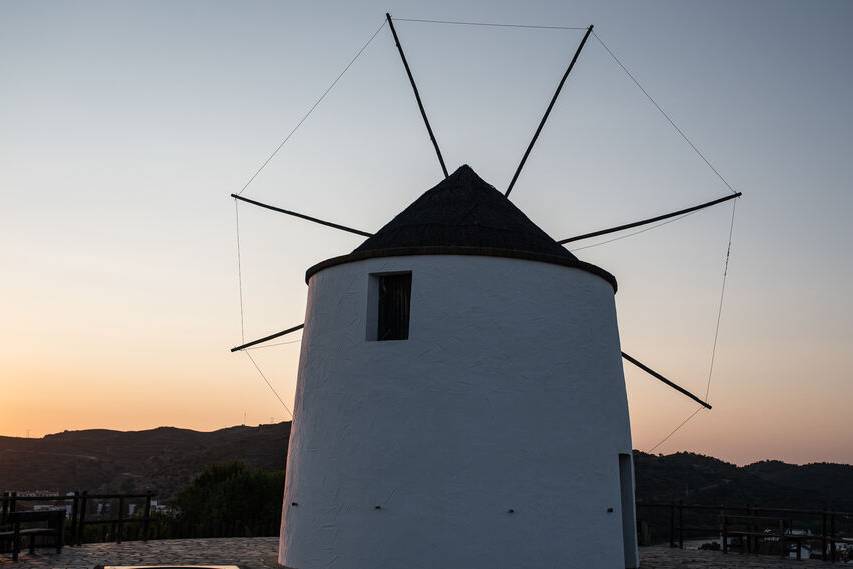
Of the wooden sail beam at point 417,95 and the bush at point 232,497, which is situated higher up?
the wooden sail beam at point 417,95

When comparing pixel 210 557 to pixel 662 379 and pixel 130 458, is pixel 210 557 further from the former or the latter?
pixel 130 458

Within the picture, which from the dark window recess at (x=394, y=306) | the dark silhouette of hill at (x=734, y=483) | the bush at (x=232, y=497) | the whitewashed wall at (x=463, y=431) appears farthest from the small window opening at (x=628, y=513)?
the dark silhouette of hill at (x=734, y=483)

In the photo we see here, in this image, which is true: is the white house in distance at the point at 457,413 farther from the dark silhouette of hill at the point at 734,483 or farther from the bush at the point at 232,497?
the dark silhouette of hill at the point at 734,483

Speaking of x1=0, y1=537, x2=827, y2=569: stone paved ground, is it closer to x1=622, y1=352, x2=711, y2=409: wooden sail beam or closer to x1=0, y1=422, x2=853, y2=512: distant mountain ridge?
x1=622, y1=352, x2=711, y2=409: wooden sail beam

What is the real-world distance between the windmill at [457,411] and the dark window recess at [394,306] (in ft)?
0.07

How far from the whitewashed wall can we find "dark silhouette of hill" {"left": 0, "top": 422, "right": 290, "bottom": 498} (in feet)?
85.4

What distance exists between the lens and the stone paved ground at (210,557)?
1165 centimetres

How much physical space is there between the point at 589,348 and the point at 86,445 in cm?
5583

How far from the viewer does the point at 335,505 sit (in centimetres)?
1069

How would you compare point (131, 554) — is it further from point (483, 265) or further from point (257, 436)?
point (257, 436)

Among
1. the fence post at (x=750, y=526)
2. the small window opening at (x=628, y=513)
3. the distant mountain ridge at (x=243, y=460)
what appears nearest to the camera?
the small window opening at (x=628, y=513)

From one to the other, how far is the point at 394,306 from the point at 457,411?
1771mm

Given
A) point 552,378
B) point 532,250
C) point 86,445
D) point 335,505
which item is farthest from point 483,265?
point 86,445

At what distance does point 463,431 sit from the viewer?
10.2 metres
